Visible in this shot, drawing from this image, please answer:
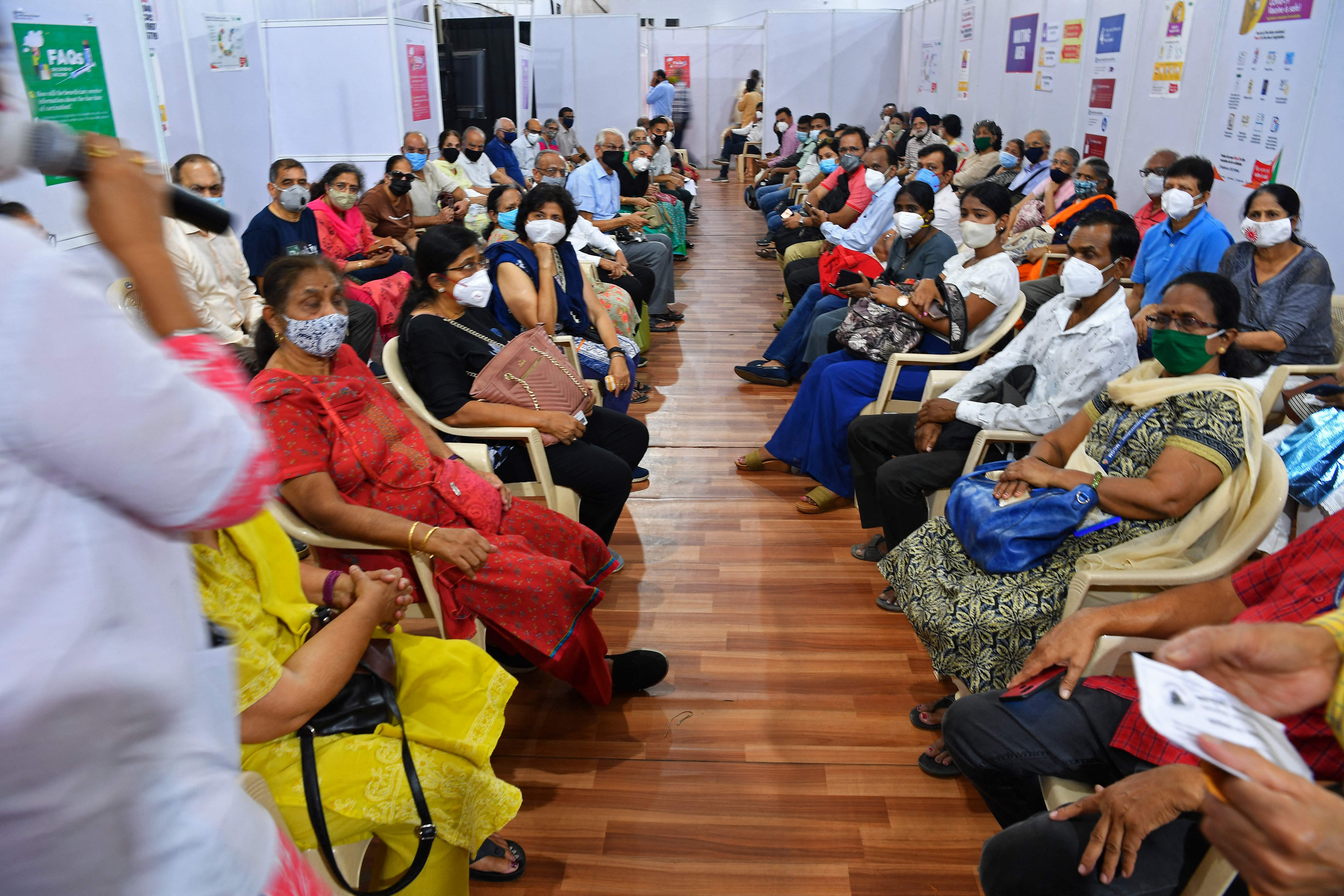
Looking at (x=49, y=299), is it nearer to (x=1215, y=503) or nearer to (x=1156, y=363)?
(x=1215, y=503)

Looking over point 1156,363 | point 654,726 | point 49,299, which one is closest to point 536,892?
point 654,726

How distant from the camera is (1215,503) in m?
1.95

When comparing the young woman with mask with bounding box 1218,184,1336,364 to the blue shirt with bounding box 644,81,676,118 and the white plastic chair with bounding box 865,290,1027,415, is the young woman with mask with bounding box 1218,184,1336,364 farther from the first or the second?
the blue shirt with bounding box 644,81,676,118

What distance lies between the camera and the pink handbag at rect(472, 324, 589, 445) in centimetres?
282

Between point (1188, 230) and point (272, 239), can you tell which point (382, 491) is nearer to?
point (272, 239)

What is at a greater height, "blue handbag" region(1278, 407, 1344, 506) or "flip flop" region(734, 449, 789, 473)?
"blue handbag" region(1278, 407, 1344, 506)

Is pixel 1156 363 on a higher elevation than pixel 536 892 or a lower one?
higher

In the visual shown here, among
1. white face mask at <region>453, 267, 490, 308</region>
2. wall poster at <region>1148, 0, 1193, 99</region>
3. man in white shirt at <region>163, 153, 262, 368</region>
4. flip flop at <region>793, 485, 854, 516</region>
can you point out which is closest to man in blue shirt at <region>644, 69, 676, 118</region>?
wall poster at <region>1148, 0, 1193, 99</region>

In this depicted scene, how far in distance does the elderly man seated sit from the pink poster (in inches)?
299

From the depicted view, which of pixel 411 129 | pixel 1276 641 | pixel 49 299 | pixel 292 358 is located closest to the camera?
pixel 49 299

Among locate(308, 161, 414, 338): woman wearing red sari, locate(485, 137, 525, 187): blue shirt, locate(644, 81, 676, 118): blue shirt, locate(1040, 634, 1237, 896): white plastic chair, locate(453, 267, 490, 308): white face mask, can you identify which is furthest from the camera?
locate(644, 81, 676, 118): blue shirt

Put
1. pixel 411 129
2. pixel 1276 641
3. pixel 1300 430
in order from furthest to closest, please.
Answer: pixel 411 129, pixel 1300 430, pixel 1276 641

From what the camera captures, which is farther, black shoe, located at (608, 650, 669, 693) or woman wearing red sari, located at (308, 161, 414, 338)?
woman wearing red sari, located at (308, 161, 414, 338)

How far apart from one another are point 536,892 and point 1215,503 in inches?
66.8
